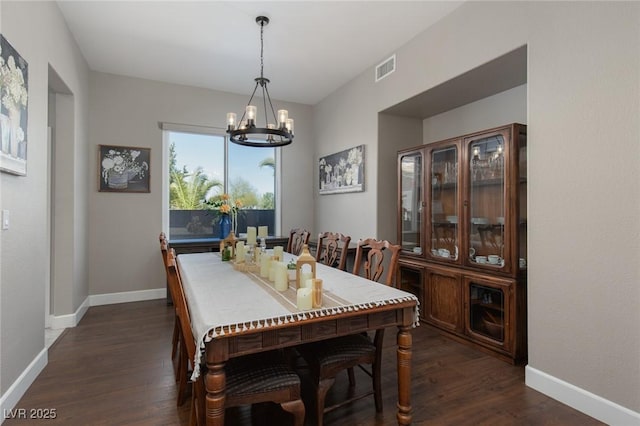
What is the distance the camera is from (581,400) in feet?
6.64

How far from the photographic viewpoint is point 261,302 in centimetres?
168

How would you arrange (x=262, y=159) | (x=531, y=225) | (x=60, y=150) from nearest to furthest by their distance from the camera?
1. (x=531, y=225)
2. (x=60, y=150)
3. (x=262, y=159)

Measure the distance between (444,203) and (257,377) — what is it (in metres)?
2.55

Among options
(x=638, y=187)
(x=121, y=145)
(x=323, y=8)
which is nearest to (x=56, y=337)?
(x=121, y=145)

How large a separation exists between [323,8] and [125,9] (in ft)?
5.88

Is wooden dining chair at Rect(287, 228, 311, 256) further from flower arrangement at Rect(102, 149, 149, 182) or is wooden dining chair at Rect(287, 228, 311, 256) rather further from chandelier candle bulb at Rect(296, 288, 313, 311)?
flower arrangement at Rect(102, 149, 149, 182)

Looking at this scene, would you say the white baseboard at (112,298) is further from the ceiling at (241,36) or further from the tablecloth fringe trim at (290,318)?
the tablecloth fringe trim at (290,318)

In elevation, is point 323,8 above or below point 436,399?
above

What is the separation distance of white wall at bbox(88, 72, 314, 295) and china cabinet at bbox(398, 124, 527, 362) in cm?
319

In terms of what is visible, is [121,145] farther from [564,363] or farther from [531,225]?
[564,363]

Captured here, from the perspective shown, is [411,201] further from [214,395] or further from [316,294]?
[214,395]

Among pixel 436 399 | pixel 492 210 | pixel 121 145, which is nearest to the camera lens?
pixel 436 399

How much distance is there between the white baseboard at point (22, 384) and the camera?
196cm

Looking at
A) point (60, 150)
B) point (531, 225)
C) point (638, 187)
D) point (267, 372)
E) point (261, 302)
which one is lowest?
point (267, 372)
